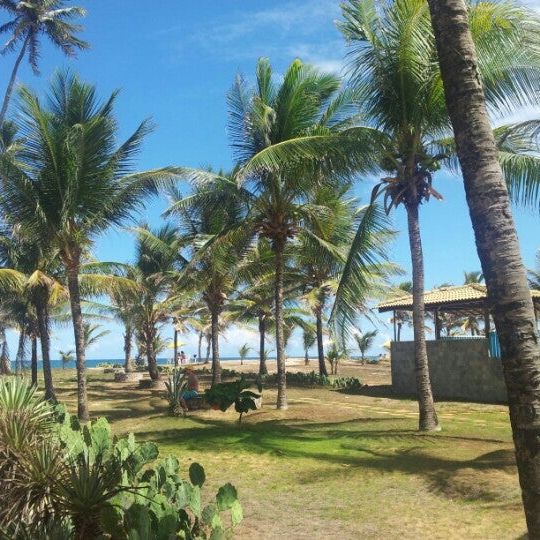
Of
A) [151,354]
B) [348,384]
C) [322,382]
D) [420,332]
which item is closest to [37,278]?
[151,354]

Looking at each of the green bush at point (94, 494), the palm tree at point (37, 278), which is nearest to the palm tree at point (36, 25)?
the palm tree at point (37, 278)

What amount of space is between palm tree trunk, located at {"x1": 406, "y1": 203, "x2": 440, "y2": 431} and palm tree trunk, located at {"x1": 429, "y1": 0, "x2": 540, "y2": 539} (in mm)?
7598

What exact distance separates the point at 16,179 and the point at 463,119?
12.4m

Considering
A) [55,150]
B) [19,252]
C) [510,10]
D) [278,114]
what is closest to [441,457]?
[510,10]

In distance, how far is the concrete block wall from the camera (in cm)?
1725

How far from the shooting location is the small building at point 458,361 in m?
17.4

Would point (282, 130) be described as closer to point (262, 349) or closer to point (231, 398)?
point (231, 398)

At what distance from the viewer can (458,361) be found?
18.5 metres

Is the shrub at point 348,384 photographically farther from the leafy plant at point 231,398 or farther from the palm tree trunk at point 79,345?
the palm tree trunk at point 79,345

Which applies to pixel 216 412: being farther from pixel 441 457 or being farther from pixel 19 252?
pixel 19 252

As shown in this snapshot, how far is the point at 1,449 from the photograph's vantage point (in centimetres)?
577

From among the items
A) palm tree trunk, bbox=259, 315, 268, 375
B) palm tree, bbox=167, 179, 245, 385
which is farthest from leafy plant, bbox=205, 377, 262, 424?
palm tree trunk, bbox=259, 315, 268, 375

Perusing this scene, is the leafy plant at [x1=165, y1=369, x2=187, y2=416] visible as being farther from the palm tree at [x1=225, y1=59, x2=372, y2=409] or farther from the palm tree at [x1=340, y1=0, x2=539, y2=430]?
the palm tree at [x1=340, y1=0, x2=539, y2=430]

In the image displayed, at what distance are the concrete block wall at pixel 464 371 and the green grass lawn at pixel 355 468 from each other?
180 cm
